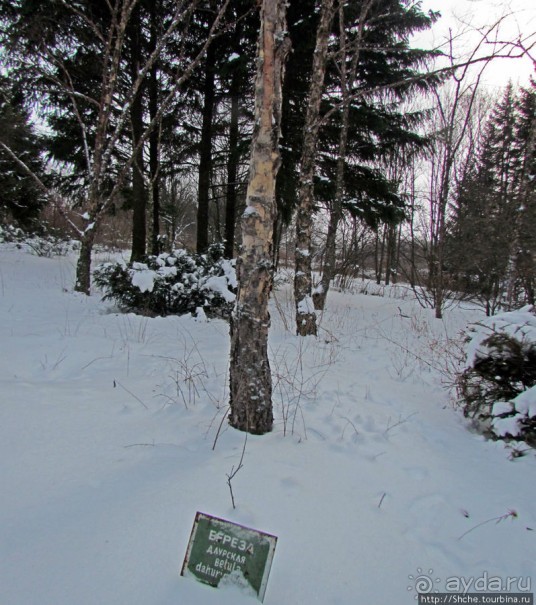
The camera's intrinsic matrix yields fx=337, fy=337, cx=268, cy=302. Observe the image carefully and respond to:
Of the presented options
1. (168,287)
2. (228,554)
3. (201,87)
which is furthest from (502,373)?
(201,87)

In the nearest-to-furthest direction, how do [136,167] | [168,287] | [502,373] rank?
[502,373] → [168,287] → [136,167]

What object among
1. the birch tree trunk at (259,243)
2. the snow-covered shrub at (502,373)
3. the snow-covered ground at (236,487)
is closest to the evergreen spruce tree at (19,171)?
the snow-covered ground at (236,487)

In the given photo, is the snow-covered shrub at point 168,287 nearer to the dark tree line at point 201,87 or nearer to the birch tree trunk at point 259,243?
the dark tree line at point 201,87

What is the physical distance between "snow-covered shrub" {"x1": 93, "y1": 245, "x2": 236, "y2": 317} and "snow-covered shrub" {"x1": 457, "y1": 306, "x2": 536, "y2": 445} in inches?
157

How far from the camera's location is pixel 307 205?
522 cm

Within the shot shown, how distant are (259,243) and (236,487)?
134 cm

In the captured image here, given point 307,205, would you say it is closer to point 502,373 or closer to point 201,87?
point 502,373

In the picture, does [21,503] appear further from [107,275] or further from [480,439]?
[107,275]

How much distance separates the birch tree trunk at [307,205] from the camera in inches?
198

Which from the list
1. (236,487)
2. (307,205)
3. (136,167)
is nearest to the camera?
(236,487)

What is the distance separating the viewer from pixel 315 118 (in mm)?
5125

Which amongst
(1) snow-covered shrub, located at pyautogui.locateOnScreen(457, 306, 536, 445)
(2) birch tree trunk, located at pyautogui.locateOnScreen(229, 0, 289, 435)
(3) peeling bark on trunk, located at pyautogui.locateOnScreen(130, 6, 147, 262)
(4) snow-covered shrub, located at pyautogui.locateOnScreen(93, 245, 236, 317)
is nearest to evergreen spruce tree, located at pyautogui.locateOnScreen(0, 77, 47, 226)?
(3) peeling bark on trunk, located at pyautogui.locateOnScreen(130, 6, 147, 262)

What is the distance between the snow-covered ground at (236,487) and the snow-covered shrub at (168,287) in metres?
2.72

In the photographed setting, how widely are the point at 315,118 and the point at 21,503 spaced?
549 cm
